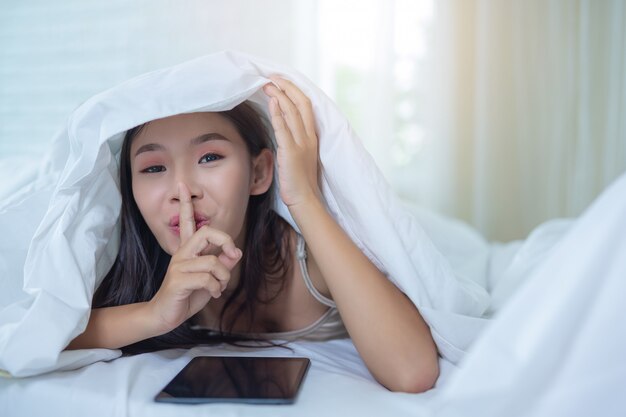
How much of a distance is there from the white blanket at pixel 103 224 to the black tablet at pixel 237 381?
0.16 m

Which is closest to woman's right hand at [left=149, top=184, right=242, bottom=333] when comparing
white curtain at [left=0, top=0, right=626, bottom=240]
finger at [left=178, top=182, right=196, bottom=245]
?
finger at [left=178, top=182, right=196, bottom=245]

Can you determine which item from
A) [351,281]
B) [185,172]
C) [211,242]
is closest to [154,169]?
[185,172]

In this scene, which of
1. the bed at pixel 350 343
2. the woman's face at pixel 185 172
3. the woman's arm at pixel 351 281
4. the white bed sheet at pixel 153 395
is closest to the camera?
the bed at pixel 350 343

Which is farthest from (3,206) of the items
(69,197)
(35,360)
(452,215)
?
(452,215)

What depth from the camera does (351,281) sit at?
0.77 m

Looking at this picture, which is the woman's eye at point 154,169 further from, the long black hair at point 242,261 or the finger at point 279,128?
the finger at point 279,128

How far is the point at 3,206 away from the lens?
99 cm

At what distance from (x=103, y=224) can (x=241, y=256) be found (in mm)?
220

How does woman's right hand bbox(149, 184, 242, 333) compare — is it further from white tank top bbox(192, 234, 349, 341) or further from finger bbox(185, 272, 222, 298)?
white tank top bbox(192, 234, 349, 341)

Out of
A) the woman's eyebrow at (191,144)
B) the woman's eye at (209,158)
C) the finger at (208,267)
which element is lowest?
the finger at (208,267)

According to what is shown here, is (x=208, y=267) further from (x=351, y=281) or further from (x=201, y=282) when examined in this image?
(x=351, y=281)

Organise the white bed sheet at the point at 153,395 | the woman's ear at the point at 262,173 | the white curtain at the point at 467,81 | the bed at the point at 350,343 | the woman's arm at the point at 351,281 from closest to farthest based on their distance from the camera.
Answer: the bed at the point at 350,343
the white bed sheet at the point at 153,395
the woman's arm at the point at 351,281
the woman's ear at the point at 262,173
the white curtain at the point at 467,81

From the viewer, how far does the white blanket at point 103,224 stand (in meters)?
0.76

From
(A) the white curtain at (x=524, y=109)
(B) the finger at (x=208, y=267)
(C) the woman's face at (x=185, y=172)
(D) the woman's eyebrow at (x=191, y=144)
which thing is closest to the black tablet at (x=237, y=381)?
(B) the finger at (x=208, y=267)
